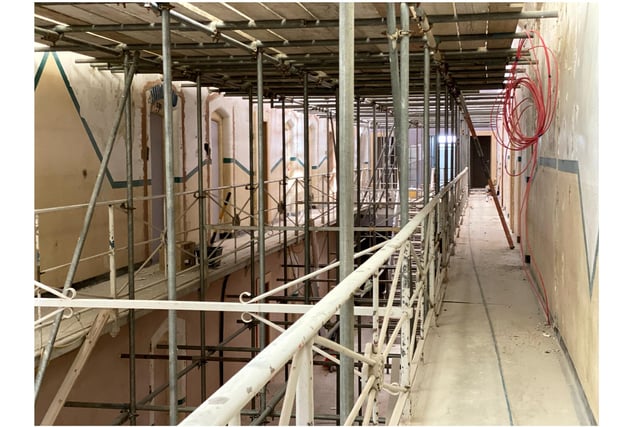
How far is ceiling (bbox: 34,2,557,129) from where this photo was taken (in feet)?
15.4

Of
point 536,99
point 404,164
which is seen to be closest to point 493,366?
point 404,164

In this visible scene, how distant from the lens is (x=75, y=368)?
5.52 meters

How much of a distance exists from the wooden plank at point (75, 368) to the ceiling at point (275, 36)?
2192 millimetres

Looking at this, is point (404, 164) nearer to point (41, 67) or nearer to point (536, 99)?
point (536, 99)

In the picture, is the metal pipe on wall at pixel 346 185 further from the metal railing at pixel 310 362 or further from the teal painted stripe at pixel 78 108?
the teal painted stripe at pixel 78 108

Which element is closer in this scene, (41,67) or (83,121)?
(41,67)

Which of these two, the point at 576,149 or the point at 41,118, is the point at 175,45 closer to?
the point at 41,118

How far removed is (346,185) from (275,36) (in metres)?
3.56

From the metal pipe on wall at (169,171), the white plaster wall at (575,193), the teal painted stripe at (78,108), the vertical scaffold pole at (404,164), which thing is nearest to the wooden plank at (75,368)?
the metal pipe on wall at (169,171)

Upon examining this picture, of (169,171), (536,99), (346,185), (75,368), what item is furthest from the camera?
(536,99)

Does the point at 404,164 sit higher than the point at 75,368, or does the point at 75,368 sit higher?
the point at 404,164

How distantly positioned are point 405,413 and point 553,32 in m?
3.48

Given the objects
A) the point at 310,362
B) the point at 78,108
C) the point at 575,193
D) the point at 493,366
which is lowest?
the point at 493,366

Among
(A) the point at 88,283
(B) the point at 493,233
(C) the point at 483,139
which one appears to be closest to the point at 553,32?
(A) the point at 88,283
